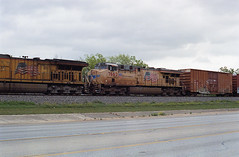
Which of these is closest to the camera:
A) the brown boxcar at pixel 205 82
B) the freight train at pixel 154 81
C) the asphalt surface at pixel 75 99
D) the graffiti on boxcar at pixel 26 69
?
the asphalt surface at pixel 75 99

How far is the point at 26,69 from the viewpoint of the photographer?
2819cm

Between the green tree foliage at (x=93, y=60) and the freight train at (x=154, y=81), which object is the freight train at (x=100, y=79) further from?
the green tree foliage at (x=93, y=60)

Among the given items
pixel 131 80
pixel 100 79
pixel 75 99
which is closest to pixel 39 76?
pixel 75 99

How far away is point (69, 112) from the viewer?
72.2 feet

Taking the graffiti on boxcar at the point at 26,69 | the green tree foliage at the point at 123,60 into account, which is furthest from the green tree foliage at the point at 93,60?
the graffiti on boxcar at the point at 26,69

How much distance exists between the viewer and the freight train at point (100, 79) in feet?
90.8

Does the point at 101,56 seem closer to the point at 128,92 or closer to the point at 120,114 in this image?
the point at 128,92

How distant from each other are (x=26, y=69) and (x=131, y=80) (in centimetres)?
1329

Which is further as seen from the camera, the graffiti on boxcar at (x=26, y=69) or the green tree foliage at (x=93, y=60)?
the green tree foliage at (x=93, y=60)

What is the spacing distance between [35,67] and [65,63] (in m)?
3.18

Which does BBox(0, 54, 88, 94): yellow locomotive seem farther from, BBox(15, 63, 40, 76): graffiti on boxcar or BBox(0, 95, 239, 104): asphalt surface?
BBox(0, 95, 239, 104): asphalt surface

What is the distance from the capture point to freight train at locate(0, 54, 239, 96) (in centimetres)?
2767

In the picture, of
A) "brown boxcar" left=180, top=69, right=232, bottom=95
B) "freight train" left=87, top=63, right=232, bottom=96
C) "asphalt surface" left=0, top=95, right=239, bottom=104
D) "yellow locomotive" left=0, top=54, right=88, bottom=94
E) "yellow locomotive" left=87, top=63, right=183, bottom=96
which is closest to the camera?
"asphalt surface" left=0, top=95, right=239, bottom=104

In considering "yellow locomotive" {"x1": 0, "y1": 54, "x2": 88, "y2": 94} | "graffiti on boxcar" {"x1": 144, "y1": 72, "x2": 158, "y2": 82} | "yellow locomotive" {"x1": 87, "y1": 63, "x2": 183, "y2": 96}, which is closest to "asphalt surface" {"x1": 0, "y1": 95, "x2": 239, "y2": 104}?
"yellow locomotive" {"x1": 0, "y1": 54, "x2": 88, "y2": 94}
